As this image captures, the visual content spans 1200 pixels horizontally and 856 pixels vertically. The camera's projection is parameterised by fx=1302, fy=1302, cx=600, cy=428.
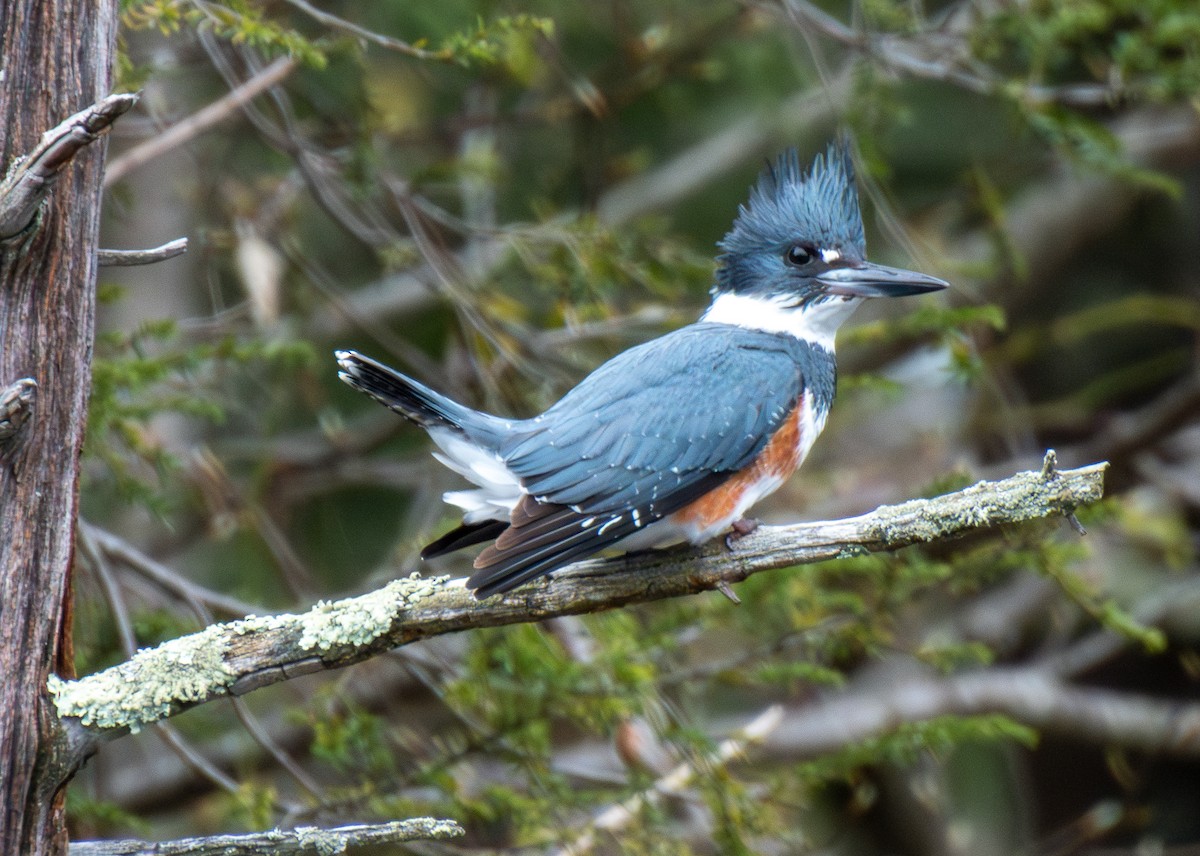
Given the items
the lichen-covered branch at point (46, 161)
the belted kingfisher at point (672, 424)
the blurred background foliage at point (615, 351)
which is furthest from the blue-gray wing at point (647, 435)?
the lichen-covered branch at point (46, 161)

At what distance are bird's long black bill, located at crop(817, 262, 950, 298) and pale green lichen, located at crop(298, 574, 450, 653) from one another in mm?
1351

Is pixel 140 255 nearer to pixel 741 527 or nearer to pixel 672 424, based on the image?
pixel 672 424

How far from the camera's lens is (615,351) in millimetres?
4156

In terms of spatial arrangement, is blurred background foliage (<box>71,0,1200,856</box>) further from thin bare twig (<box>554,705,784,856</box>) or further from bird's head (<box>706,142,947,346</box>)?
bird's head (<box>706,142,947,346</box>)

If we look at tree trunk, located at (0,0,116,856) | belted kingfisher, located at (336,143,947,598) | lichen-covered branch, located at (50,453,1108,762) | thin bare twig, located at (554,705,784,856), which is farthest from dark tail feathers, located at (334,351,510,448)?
thin bare twig, located at (554,705,784,856)

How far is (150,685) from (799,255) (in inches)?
71.6

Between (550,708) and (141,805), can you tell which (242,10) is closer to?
(550,708)

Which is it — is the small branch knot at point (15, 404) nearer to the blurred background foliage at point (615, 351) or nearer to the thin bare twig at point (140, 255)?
the thin bare twig at point (140, 255)

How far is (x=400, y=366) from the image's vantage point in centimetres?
491

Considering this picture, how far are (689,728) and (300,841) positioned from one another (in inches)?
57.5

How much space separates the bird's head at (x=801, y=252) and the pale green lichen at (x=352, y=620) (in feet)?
4.47

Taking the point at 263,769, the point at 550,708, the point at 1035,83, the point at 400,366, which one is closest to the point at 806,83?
the point at 1035,83

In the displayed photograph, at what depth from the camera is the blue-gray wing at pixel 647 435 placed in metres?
2.41

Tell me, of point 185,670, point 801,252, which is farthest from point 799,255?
point 185,670
